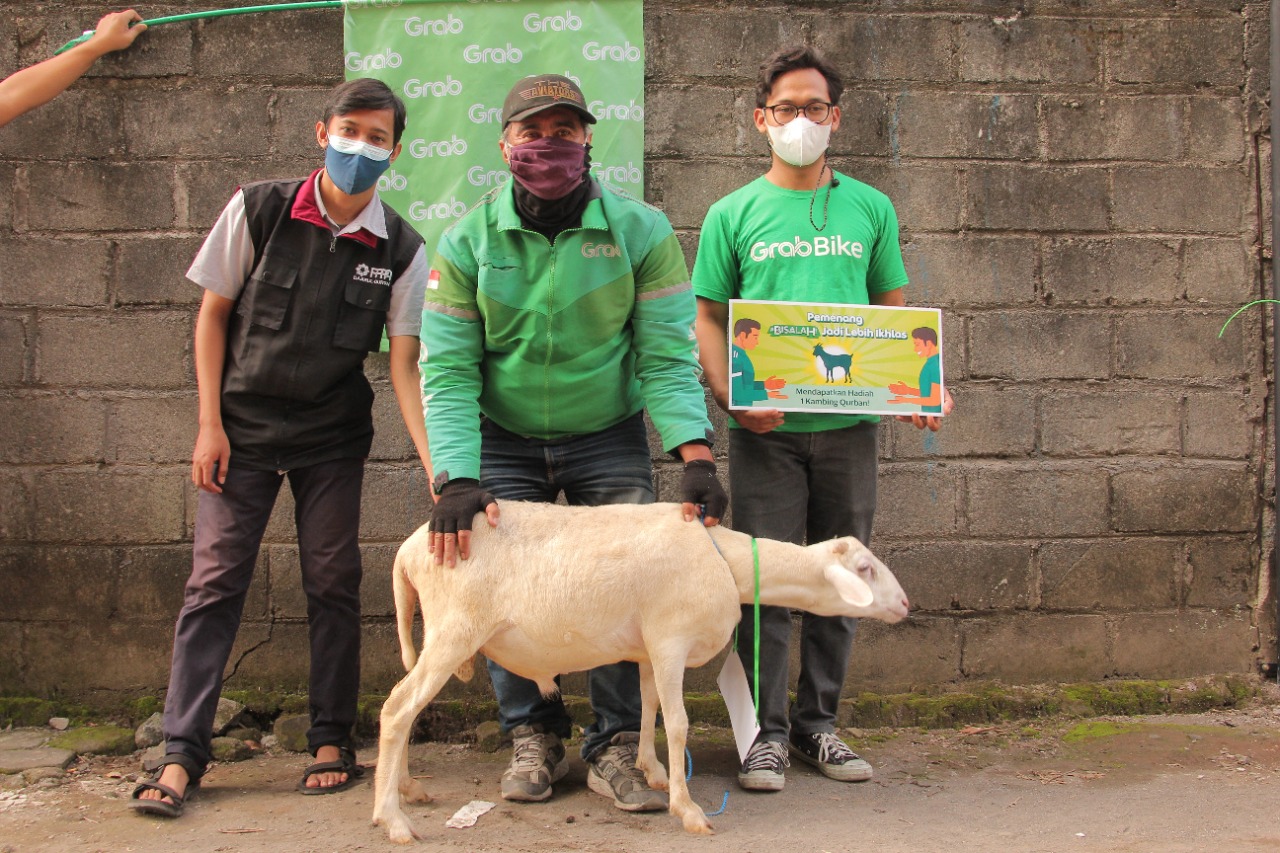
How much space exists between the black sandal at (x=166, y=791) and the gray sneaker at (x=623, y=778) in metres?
1.24

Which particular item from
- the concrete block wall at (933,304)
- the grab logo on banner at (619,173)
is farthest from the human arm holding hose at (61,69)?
the grab logo on banner at (619,173)

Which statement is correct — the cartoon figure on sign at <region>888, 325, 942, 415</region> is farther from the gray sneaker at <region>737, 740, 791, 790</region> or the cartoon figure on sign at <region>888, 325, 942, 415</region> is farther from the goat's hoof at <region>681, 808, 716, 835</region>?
the goat's hoof at <region>681, 808, 716, 835</region>

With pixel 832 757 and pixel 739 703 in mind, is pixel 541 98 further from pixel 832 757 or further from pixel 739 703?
pixel 832 757

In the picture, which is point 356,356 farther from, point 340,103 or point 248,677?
point 248,677

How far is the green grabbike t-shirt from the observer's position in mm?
3617

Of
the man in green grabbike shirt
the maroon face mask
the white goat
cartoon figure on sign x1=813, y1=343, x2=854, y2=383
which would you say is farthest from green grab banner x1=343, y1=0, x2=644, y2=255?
the white goat

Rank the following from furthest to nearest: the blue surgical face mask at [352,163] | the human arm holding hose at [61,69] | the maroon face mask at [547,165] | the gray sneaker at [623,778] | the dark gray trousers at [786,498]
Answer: the human arm holding hose at [61,69], the dark gray trousers at [786,498], the blue surgical face mask at [352,163], the gray sneaker at [623,778], the maroon face mask at [547,165]

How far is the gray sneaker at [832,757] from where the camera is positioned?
3.69 m

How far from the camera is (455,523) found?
10.1 ft

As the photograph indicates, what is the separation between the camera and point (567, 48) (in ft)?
14.1

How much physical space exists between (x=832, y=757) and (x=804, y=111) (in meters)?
2.18

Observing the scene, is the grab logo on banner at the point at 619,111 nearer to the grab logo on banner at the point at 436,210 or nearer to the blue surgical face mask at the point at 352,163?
the grab logo on banner at the point at 436,210

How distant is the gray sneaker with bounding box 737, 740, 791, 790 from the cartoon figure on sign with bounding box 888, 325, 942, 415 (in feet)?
4.00

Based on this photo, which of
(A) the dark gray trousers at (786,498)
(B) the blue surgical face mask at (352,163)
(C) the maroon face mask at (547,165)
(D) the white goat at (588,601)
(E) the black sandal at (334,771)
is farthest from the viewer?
(A) the dark gray trousers at (786,498)
